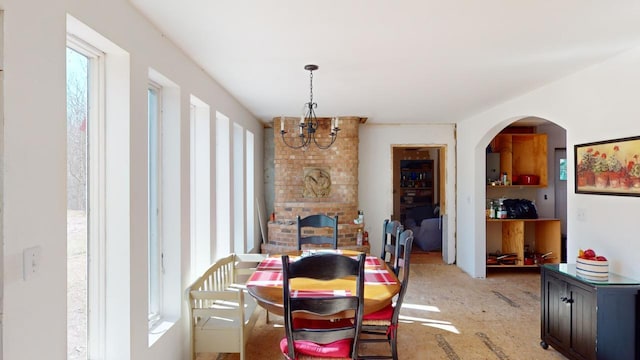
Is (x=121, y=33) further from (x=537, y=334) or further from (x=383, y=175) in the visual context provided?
(x=383, y=175)

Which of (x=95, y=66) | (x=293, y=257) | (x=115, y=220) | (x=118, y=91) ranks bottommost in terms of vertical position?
(x=293, y=257)

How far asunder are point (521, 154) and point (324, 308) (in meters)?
5.00

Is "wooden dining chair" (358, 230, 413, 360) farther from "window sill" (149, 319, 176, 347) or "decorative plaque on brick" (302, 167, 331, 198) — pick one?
"decorative plaque on brick" (302, 167, 331, 198)

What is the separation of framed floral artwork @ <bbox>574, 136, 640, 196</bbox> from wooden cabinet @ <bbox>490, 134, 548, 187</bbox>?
245 centimetres

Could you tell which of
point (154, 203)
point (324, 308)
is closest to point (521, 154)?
point (324, 308)

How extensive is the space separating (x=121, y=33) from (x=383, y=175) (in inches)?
196

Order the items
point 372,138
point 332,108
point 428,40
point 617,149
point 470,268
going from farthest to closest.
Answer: point 372,138 < point 470,268 < point 332,108 < point 617,149 < point 428,40

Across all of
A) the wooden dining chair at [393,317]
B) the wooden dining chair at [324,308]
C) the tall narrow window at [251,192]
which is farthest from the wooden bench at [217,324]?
the tall narrow window at [251,192]

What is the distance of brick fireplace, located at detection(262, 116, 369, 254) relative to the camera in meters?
5.66

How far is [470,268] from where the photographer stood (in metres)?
5.47

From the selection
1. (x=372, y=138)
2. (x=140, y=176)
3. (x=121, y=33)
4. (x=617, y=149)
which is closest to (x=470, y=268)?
(x=372, y=138)

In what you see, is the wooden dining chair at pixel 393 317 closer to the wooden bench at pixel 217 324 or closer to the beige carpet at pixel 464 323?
the beige carpet at pixel 464 323

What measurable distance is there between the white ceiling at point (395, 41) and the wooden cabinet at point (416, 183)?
525 cm

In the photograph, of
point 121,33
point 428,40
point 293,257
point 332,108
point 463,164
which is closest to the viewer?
point 121,33
